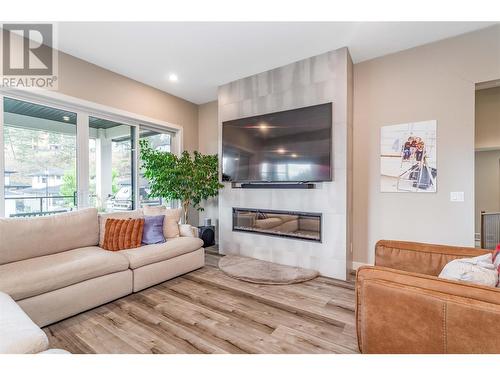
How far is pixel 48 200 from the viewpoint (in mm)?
3008

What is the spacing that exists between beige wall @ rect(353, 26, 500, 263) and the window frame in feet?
11.1

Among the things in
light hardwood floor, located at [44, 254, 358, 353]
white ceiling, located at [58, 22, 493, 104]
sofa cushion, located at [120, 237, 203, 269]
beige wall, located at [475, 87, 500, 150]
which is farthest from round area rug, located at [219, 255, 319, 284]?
beige wall, located at [475, 87, 500, 150]

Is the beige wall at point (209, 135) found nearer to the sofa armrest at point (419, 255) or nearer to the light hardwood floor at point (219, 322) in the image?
the light hardwood floor at point (219, 322)

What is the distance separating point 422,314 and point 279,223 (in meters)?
2.32

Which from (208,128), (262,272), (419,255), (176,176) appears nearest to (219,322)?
(262,272)

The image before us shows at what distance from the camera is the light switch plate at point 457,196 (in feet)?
8.41

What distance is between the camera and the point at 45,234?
2.35m

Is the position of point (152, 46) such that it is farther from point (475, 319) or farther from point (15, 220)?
point (475, 319)

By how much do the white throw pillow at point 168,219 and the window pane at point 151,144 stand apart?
956mm

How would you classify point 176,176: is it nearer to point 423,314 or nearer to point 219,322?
point 219,322

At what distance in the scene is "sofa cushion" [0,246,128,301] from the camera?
1.80 m

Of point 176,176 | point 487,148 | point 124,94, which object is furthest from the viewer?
point 487,148

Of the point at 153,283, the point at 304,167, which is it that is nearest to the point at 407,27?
the point at 304,167
